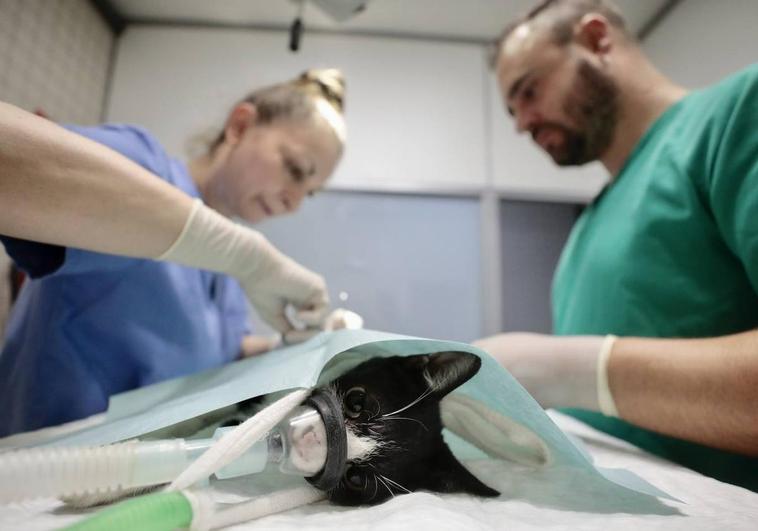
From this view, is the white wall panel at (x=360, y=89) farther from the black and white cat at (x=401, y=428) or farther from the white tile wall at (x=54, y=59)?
the black and white cat at (x=401, y=428)

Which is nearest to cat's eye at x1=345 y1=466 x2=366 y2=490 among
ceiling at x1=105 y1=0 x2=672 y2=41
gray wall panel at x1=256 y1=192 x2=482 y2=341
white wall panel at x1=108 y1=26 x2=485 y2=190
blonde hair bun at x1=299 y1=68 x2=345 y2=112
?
blonde hair bun at x1=299 y1=68 x2=345 y2=112

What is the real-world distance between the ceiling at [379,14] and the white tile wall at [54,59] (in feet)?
0.71

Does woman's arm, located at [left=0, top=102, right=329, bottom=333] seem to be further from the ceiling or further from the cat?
the ceiling

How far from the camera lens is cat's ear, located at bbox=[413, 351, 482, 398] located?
35 centimetres

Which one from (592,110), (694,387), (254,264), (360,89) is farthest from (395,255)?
(694,387)

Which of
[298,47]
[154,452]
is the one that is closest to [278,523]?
[154,452]

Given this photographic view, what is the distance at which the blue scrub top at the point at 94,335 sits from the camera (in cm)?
62

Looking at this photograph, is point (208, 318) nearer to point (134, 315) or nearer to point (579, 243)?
point (134, 315)

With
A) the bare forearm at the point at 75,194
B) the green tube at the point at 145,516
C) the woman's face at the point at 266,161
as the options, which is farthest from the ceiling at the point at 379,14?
the green tube at the point at 145,516

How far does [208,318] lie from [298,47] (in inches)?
51.9

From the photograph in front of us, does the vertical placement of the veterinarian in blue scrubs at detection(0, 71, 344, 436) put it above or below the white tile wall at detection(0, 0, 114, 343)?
below

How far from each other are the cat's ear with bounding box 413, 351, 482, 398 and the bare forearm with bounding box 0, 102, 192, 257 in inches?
12.7

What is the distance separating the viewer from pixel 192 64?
5.56 ft

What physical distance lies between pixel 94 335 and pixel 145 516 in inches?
20.3
